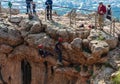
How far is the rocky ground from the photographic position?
36094mm

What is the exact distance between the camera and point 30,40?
130 ft

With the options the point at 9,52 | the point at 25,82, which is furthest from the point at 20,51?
the point at 25,82

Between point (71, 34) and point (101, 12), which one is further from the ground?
point (101, 12)

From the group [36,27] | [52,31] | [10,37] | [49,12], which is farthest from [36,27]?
[49,12]

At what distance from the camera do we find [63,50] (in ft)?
127

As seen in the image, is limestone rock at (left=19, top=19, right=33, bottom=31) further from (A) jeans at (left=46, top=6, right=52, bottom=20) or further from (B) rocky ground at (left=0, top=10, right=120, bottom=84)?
(A) jeans at (left=46, top=6, right=52, bottom=20)

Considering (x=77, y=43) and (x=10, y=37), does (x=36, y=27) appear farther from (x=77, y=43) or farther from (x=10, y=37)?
(x=77, y=43)

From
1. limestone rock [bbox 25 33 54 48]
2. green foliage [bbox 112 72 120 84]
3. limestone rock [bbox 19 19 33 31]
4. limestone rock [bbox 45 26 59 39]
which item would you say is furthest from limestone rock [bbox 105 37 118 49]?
limestone rock [bbox 19 19 33 31]

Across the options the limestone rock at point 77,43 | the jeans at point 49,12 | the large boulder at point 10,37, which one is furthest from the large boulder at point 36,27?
the limestone rock at point 77,43

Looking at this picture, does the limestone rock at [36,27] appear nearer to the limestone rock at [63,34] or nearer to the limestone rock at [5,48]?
the limestone rock at [63,34]

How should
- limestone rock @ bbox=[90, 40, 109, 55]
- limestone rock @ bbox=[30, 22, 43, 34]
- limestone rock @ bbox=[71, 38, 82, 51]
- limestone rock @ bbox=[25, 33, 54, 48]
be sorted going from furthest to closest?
limestone rock @ bbox=[30, 22, 43, 34]
limestone rock @ bbox=[25, 33, 54, 48]
limestone rock @ bbox=[71, 38, 82, 51]
limestone rock @ bbox=[90, 40, 109, 55]

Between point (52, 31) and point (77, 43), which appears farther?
point (52, 31)

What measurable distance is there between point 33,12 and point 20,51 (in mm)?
5943

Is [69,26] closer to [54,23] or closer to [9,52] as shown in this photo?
[54,23]
